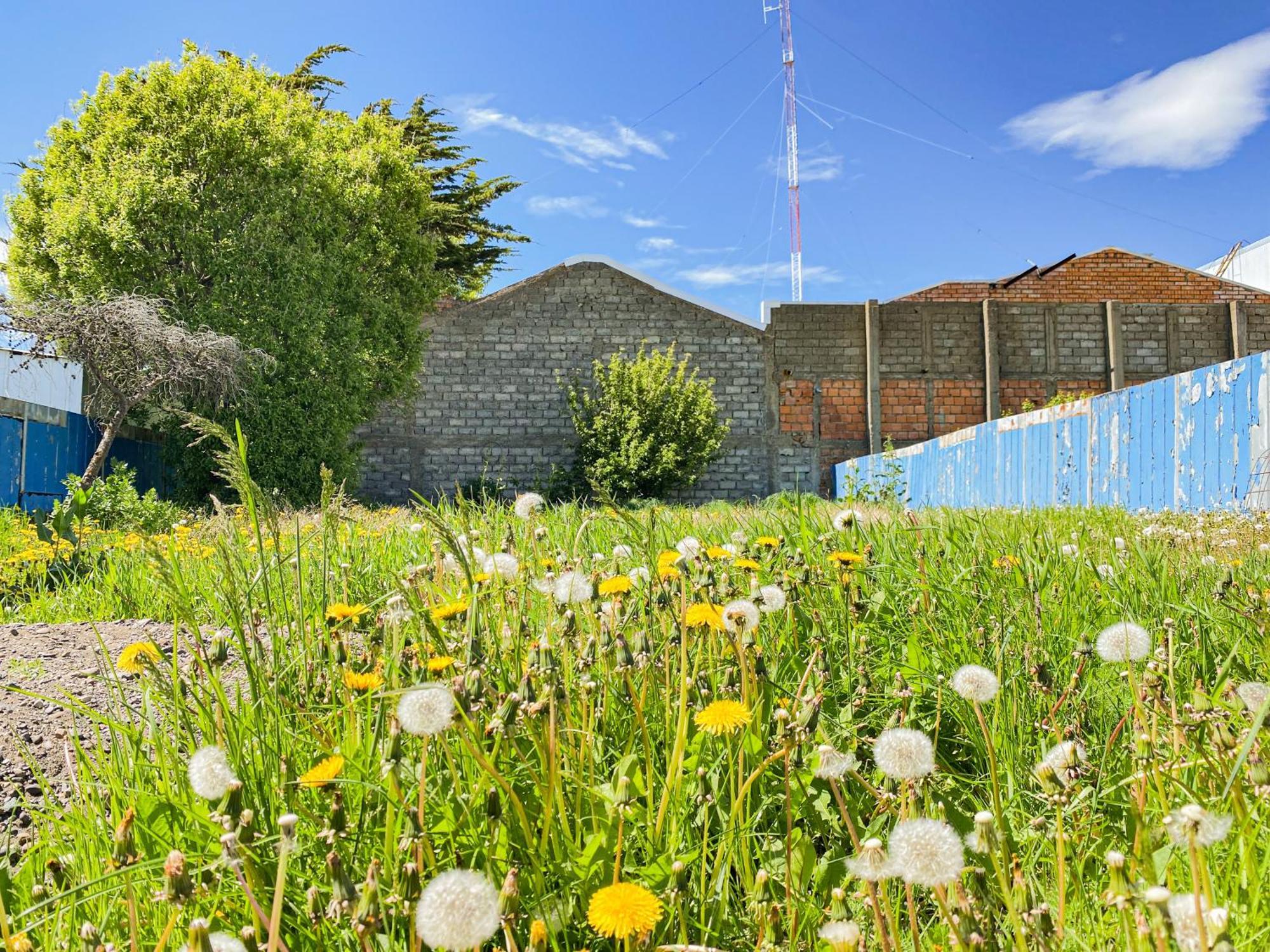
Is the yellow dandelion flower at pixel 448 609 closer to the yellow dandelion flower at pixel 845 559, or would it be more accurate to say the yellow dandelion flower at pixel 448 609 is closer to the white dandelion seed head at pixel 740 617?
the white dandelion seed head at pixel 740 617

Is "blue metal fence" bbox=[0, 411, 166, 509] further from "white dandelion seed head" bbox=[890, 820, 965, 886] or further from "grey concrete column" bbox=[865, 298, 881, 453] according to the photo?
"grey concrete column" bbox=[865, 298, 881, 453]

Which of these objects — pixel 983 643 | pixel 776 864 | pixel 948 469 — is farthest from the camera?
pixel 948 469

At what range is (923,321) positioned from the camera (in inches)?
652

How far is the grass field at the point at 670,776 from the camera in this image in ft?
2.66

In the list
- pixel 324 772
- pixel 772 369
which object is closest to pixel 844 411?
pixel 772 369

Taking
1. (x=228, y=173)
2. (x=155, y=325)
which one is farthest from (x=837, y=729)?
(x=228, y=173)

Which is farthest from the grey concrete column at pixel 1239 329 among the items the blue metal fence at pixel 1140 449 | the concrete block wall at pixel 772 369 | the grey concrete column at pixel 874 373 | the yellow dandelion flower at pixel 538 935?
the yellow dandelion flower at pixel 538 935

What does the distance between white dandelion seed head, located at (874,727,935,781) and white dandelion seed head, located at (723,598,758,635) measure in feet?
0.93

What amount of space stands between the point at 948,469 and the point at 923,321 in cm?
542

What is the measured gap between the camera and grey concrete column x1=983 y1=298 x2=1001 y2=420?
16.4m

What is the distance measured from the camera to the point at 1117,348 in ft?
54.6

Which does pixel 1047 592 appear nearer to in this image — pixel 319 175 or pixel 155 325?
pixel 155 325

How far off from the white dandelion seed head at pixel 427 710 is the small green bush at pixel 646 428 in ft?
46.9

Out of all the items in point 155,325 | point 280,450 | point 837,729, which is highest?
point 155,325
